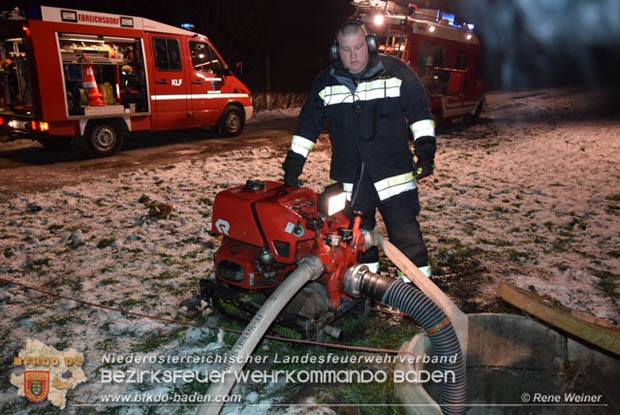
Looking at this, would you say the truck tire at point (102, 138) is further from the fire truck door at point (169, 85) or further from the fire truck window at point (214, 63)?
the fire truck window at point (214, 63)

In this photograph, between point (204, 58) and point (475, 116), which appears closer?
point (204, 58)

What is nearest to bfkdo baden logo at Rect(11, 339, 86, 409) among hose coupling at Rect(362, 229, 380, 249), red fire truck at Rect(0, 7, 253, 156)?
hose coupling at Rect(362, 229, 380, 249)

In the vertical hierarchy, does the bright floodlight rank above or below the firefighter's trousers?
above

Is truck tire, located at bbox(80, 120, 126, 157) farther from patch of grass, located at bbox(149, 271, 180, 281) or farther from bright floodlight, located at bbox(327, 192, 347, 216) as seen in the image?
bright floodlight, located at bbox(327, 192, 347, 216)

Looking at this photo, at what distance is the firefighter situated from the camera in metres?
2.98

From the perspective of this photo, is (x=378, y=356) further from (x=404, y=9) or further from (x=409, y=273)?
(x=404, y=9)

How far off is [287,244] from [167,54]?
8.22 metres

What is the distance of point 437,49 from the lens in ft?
40.1

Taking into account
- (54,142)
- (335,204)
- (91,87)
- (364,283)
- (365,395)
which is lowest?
(365,395)

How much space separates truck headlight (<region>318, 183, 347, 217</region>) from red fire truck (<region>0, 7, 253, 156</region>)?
7266 millimetres

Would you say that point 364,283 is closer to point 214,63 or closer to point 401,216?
point 401,216

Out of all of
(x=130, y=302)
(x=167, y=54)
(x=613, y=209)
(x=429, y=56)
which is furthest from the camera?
(x=429, y=56)

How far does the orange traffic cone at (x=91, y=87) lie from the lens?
28.6ft

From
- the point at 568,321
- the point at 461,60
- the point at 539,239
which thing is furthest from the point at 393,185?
the point at 461,60
